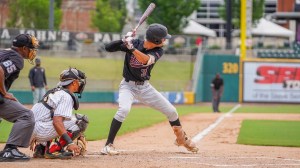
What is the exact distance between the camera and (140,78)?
33.3 feet

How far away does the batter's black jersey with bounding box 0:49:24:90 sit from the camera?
26.9 feet

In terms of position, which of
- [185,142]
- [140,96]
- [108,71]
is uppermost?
[140,96]

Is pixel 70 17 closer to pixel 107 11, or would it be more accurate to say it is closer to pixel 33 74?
pixel 107 11

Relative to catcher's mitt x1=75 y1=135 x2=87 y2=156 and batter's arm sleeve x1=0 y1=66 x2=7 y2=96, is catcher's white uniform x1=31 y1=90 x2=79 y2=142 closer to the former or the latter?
catcher's mitt x1=75 y1=135 x2=87 y2=156

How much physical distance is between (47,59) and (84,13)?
16316 mm

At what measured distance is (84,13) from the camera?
169 ft

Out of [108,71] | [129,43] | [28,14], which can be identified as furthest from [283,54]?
[129,43]

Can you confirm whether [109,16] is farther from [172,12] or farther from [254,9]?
[254,9]

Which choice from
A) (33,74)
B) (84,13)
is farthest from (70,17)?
(33,74)

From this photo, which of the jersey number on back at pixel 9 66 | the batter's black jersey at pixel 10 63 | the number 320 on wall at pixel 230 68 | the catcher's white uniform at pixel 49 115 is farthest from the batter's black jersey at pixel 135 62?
the number 320 on wall at pixel 230 68

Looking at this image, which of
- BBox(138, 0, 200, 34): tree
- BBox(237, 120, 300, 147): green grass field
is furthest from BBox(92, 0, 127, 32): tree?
BBox(237, 120, 300, 147): green grass field

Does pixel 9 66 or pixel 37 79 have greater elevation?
pixel 9 66

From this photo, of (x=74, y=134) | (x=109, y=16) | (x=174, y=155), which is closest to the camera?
(x=74, y=134)

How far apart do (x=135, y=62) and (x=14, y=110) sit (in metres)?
2.17
